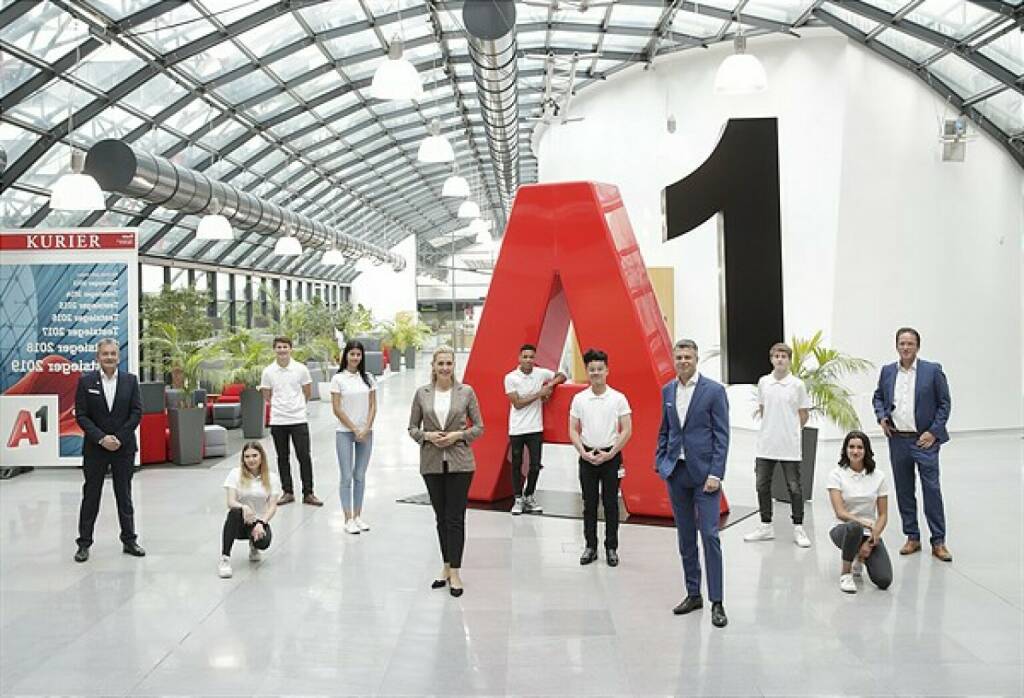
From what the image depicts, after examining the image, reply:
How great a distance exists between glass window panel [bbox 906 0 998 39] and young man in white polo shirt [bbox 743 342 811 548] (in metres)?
7.08

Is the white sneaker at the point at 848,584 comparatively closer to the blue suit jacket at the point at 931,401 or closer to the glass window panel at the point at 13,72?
the blue suit jacket at the point at 931,401

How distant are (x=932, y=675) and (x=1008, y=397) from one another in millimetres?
12438

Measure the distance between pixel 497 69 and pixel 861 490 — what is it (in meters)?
9.26

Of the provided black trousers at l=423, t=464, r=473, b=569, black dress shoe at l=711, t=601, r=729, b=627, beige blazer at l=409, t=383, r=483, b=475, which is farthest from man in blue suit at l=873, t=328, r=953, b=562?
black trousers at l=423, t=464, r=473, b=569

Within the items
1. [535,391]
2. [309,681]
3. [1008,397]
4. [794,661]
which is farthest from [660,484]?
[1008,397]

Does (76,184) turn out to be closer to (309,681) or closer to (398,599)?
(398,599)

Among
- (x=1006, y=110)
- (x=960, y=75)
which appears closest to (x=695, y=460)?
(x=960, y=75)

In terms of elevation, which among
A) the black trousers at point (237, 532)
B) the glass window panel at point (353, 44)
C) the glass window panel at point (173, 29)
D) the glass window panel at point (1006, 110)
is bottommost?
the black trousers at point (237, 532)

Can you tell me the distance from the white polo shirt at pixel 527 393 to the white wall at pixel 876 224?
6.57 meters

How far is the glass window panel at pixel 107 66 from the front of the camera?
47.2ft

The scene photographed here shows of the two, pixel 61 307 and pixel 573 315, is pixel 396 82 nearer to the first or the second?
pixel 573 315

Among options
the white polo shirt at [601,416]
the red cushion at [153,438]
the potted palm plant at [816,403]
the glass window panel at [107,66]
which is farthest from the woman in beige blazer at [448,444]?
the glass window panel at [107,66]

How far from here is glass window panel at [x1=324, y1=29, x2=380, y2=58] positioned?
17.1 metres

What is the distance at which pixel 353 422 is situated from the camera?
859cm
